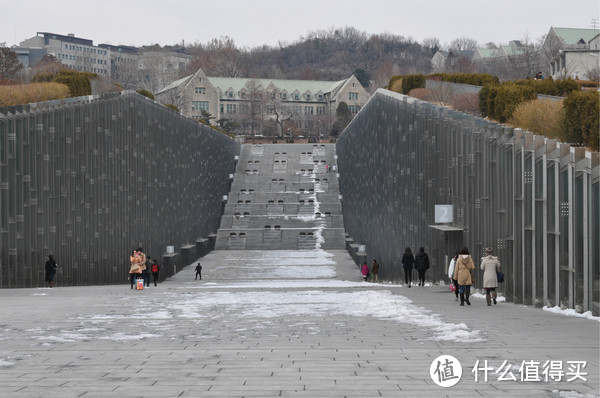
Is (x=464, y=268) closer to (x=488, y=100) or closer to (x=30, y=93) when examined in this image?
(x=488, y=100)

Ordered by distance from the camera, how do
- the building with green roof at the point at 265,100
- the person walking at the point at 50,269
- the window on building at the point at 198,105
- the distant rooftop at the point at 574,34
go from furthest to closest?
1. the window on building at the point at 198,105
2. the building with green roof at the point at 265,100
3. the distant rooftop at the point at 574,34
4. the person walking at the point at 50,269

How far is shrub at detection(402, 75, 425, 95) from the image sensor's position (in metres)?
59.6

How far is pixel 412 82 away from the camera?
59.9m

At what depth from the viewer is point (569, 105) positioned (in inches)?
982

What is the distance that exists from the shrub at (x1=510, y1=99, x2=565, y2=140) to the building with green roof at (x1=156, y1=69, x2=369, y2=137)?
304ft

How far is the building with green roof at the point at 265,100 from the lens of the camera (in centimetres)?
13375

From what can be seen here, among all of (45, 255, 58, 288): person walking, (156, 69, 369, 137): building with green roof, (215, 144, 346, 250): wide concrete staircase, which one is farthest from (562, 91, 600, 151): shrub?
(156, 69, 369, 137): building with green roof

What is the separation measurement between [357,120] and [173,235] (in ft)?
60.2

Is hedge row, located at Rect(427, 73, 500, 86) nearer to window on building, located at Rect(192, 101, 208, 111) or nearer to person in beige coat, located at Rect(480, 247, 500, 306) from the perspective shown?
person in beige coat, located at Rect(480, 247, 500, 306)

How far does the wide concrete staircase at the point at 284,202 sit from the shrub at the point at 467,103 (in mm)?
17201

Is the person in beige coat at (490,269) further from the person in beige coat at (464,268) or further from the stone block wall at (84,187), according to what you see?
the stone block wall at (84,187)

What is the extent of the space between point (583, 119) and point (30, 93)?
100 ft

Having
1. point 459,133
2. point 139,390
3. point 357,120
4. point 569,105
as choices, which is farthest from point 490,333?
point 357,120

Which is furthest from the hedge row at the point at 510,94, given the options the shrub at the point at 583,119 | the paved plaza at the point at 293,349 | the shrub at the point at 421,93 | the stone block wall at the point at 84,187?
the paved plaza at the point at 293,349
